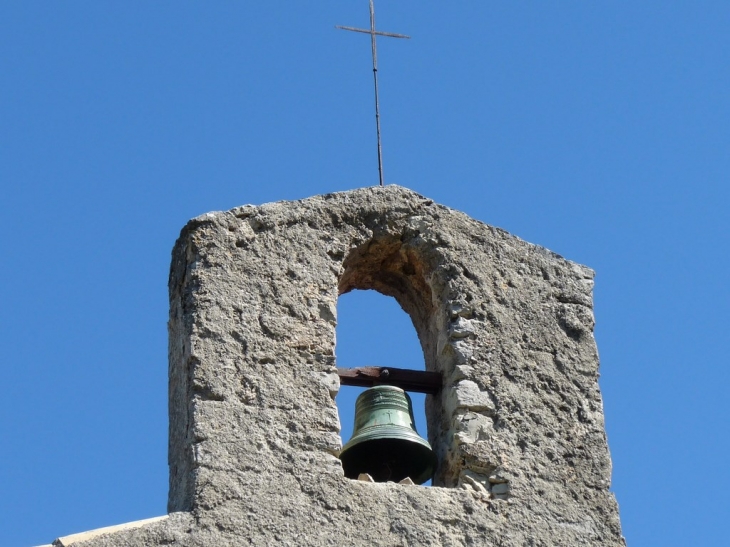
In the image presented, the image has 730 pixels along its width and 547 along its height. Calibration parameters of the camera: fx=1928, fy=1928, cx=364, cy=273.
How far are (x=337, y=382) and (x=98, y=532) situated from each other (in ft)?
4.65

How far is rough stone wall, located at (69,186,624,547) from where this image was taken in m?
8.52

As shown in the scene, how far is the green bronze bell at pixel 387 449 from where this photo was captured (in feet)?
30.0

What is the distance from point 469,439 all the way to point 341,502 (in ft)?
2.59

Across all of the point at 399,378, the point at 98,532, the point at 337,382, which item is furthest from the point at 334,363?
the point at 98,532

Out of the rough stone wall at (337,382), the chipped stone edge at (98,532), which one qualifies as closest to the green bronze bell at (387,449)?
the rough stone wall at (337,382)

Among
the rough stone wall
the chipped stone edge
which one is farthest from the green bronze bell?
the chipped stone edge

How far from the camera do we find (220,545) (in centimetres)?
826

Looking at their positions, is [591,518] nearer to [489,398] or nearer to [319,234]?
[489,398]

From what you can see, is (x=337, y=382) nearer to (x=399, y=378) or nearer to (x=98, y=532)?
(x=399, y=378)

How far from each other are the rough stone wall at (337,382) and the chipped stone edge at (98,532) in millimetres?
36

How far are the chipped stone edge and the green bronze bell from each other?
4.01ft

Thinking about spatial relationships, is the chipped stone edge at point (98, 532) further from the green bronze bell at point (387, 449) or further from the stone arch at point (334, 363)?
the green bronze bell at point (387, 449)

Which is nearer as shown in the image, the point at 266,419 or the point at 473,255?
the point at 266,419

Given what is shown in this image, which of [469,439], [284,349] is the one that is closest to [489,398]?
[469,439]
